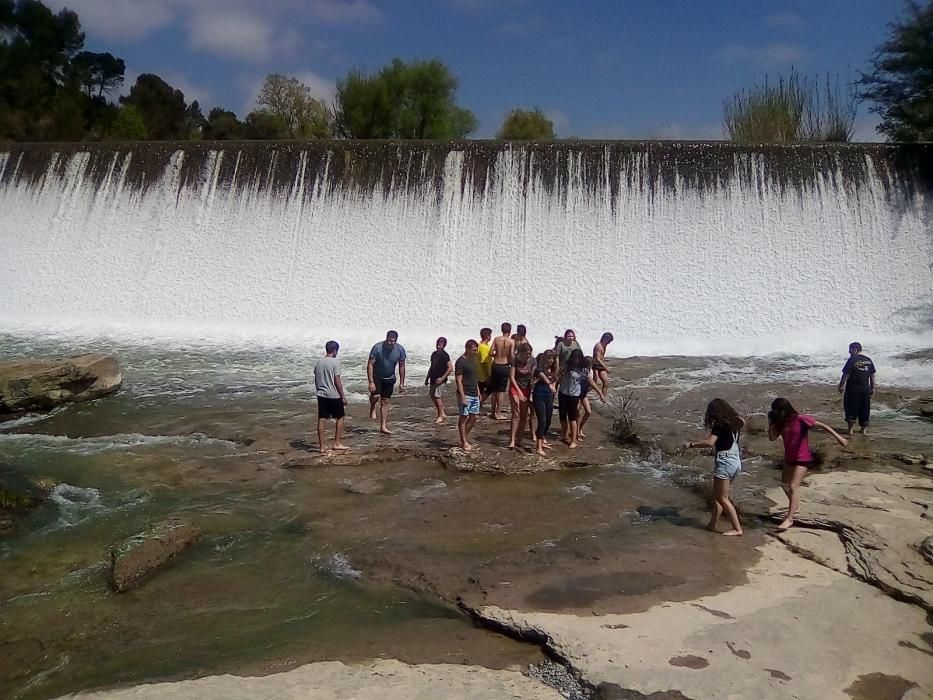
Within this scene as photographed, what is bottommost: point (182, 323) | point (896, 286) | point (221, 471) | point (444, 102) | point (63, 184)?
point (221, 471)

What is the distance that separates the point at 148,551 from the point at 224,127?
39446 mm

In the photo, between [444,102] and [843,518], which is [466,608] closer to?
[843,518]

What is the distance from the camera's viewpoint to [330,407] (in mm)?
8133

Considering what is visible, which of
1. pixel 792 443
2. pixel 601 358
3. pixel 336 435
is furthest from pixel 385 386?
pixel 792 443

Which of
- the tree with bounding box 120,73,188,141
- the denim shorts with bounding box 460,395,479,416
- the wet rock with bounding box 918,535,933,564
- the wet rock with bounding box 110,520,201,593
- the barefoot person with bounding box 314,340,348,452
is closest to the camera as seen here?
the wet rock with bounding box 918,535,933,564

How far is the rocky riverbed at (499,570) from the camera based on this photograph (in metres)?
4.14

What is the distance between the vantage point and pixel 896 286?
1683cm

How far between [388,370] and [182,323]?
11716mm

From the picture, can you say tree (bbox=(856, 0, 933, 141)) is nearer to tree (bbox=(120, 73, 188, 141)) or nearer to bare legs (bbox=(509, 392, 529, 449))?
bare legs (bbox=(509, 392, 529, 449))

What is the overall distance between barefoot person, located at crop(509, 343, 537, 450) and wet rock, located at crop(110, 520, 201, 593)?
369cm

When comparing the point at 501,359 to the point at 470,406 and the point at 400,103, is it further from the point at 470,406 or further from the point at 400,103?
the point at 400,103

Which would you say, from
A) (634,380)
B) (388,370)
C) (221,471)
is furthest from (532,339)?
(221,471)

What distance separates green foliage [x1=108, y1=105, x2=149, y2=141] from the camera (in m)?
35.9

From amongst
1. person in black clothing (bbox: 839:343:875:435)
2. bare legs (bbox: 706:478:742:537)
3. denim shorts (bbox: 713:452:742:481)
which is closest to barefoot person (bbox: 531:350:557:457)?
bare legs (bbox: 706:478:742:537)
